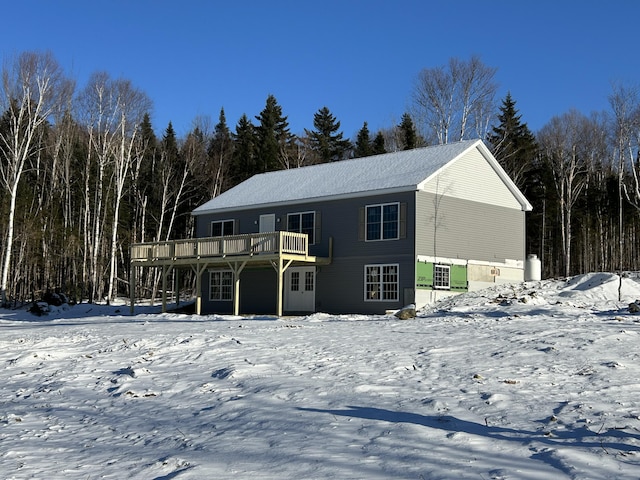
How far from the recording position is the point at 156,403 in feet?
33.7

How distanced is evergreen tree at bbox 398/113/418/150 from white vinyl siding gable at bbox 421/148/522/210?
2120 centimetres

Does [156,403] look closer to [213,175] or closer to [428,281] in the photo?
[428,281]

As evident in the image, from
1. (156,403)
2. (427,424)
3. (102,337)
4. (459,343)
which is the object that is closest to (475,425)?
(427,424)

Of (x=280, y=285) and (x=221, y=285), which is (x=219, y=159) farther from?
(x=280, y=285)

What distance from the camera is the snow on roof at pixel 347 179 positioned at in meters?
26.9

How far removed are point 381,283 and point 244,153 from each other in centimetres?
3221

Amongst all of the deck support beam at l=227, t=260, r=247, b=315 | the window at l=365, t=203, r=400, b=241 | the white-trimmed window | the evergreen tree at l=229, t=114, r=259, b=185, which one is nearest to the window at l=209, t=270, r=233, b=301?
the deck support beam at l=227, t=260, r=247, b=315

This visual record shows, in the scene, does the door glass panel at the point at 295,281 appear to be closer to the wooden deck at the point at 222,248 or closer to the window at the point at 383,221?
the wooden deck at the point at 222,248

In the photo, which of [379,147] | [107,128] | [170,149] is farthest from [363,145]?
[107,128]

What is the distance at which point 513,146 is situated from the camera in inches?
1866

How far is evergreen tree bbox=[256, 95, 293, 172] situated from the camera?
2093 inches

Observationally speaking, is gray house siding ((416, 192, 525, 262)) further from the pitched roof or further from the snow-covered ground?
the snow-covered ground

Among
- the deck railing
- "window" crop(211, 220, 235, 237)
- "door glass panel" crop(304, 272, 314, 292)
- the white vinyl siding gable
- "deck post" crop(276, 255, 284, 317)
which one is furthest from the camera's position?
"window" crop(211, 220, 235, 237)

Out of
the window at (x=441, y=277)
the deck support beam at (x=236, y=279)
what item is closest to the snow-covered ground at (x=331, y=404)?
the window at (x=441, y=277)
